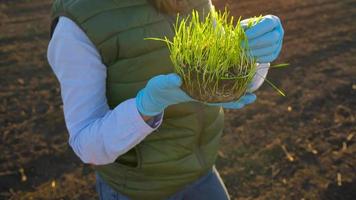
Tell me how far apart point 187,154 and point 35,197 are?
2.25 metres

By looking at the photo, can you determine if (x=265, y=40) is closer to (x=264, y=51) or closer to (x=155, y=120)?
(x=264, y=51)

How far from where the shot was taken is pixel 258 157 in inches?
166

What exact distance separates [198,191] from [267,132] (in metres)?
2.48

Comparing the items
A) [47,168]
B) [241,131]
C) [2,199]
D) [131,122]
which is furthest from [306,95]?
[131,122]

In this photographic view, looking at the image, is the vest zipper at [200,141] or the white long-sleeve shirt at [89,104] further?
the vest zipper at [200,141]

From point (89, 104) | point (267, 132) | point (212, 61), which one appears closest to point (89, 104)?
point (89, 104)

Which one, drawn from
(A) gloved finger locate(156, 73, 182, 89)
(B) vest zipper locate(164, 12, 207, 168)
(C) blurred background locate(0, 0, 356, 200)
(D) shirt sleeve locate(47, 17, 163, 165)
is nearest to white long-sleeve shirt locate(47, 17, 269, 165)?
(D) shirt sleeve locate(47, 17, 163, 165)

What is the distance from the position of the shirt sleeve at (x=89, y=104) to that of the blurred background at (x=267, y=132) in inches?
75.9

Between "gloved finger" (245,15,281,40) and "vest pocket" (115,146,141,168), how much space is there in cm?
61

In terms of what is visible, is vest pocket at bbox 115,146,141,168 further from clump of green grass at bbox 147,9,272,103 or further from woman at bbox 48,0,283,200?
clump of green grass at bbox 147,9,272,103

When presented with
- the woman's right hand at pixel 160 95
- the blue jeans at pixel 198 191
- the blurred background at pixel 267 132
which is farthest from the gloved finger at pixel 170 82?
the blurred background at pixel 267 132

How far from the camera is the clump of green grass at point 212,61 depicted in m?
1.42

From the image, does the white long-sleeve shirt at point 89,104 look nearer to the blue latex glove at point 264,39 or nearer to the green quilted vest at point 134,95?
the green quilted vest at point 134,95

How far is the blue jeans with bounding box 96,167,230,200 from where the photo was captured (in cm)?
212
